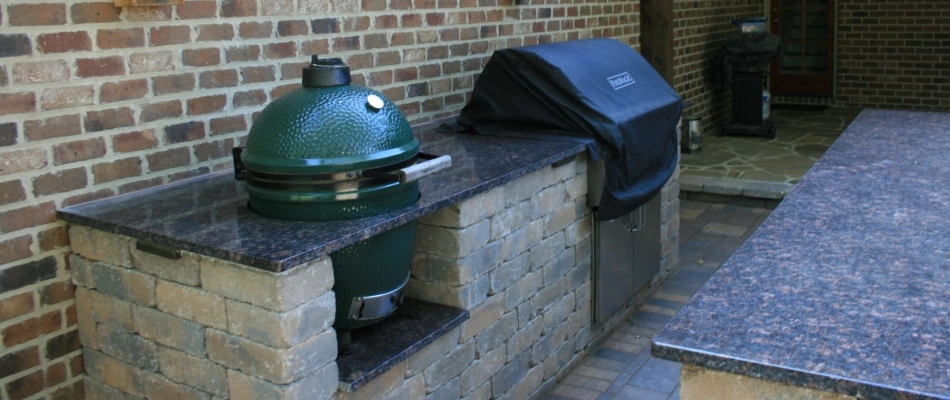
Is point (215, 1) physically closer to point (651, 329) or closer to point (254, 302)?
point (254, 302)

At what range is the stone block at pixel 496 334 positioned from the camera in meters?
3.55

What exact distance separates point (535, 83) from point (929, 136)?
1.65 metres

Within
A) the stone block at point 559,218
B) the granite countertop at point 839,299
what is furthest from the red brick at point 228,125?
the granite countertop at point 839,299

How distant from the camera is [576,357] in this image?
440 centimetres

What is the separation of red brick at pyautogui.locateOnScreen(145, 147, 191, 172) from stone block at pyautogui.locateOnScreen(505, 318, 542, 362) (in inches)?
56.7

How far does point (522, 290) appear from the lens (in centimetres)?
383

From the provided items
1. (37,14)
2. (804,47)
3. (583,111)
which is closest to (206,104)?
(37,14)

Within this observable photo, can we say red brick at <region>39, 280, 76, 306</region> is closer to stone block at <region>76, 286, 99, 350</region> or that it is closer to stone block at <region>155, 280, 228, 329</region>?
stone block at <region>76, 286, 99, 350</region>

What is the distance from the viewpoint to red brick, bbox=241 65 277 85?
355 cm

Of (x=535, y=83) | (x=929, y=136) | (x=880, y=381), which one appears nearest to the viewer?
(x=880, y=381)

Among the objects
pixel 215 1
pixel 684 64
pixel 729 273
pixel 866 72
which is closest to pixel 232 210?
pixel 215 1

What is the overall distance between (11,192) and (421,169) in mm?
1222

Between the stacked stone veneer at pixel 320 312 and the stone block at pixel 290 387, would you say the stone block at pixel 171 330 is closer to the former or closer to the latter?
the stacked stone veneer at pixel 320 312

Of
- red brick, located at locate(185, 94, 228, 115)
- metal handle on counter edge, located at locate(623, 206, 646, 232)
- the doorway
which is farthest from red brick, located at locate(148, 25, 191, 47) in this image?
the doorway
